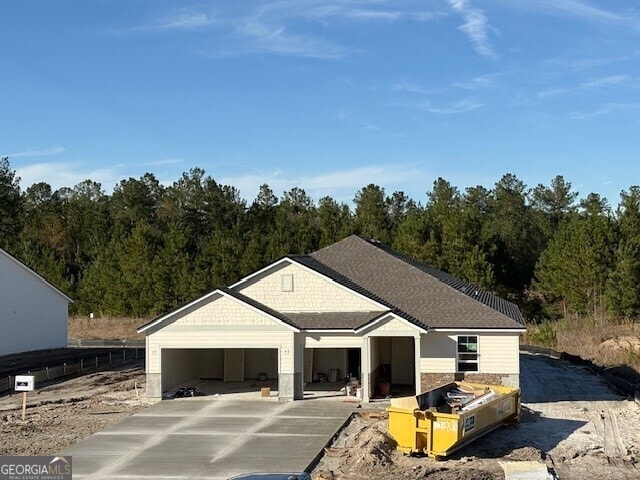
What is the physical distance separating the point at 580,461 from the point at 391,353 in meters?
13.4

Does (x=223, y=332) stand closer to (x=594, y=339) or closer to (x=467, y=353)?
(x=467, y=353)

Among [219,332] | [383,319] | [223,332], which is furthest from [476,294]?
[219,332]

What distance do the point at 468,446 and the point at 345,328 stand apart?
820 cm

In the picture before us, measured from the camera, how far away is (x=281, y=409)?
2603 cm

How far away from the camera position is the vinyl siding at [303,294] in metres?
29.3

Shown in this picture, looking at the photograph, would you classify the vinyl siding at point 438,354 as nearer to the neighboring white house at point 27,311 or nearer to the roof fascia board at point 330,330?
the roof fascia board at point 330,330

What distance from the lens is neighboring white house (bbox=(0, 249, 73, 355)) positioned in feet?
140

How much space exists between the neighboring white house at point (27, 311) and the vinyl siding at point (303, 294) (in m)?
19.8

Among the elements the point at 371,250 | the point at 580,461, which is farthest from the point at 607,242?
the point at 580,461

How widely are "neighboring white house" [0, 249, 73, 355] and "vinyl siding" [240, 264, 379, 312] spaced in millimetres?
19800

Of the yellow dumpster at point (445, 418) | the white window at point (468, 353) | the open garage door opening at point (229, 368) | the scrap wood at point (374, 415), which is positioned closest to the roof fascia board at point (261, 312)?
the scrap wood at point (374, 415)

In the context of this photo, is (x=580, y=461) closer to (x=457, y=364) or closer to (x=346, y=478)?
(x=346, y=478)

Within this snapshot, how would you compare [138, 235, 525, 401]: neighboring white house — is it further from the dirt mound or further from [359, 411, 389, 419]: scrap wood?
the dirt mound

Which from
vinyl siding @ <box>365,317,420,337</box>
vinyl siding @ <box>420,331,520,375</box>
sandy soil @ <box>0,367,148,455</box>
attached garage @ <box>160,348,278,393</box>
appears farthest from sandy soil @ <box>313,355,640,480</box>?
attached garage @ <box>160,348,278,393</box>
